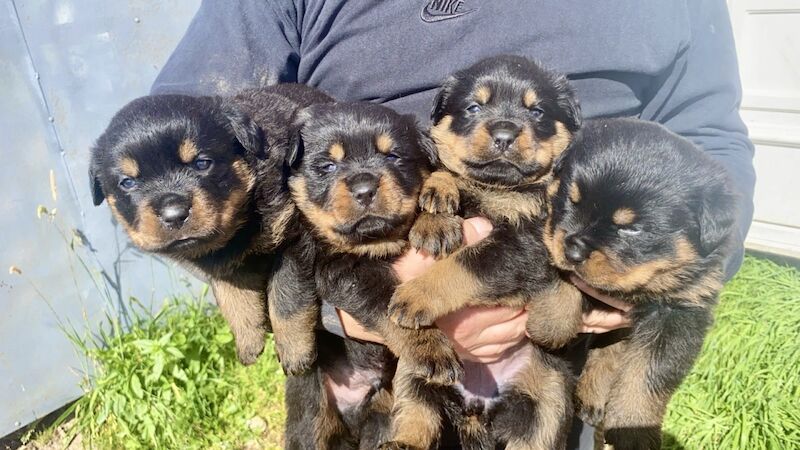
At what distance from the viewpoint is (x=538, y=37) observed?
222cm

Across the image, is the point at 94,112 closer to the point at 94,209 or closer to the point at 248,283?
the point at 94,209

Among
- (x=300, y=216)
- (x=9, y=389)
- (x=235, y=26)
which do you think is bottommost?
(x=9, y=389)

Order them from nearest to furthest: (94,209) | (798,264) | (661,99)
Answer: (661,99) < (94,209) < (798,264)

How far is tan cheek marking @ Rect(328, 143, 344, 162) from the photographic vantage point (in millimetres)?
2217

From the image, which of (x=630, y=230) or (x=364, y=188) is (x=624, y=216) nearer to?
(x=630, y=230)

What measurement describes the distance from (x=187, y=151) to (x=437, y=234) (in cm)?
90

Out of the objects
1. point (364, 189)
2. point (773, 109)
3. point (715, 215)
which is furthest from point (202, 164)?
point (773, 109)

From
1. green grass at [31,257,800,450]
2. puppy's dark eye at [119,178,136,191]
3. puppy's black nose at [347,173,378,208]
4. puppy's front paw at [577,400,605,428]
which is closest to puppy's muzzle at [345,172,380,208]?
puppy's black nose at [347,173,378,208]

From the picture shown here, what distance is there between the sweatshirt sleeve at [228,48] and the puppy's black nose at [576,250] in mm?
1364

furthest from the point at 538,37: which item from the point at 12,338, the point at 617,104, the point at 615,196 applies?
the point at 12,338

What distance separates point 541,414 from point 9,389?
3188 mm

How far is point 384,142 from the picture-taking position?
86.7 inches

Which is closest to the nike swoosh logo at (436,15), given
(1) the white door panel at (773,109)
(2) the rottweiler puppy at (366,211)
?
(2) the rottweiler puppy at (366,211)

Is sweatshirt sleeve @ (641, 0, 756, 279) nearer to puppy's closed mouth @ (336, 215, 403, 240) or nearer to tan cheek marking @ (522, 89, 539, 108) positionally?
tan cheek marking @ (522, 89, 539, 108)
